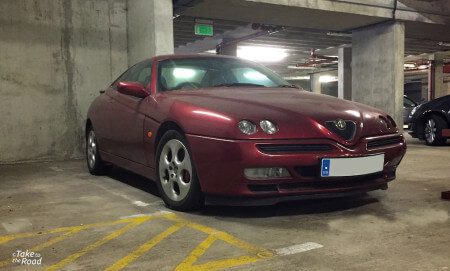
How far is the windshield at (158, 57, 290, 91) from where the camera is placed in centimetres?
396

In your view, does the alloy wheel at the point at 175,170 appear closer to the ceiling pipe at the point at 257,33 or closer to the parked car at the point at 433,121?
the parked car at the point at 433,121

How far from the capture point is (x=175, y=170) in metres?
3.36

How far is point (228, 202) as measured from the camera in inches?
121

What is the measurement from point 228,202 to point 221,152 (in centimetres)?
36

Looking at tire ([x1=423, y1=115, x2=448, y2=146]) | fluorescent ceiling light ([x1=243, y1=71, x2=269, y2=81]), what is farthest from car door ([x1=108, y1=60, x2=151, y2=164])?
tire ([x1=423, y1=115, x2=448, y2=146])

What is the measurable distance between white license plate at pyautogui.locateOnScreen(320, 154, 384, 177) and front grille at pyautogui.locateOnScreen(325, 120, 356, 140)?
0.17 m

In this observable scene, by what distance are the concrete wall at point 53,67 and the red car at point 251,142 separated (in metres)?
3.13

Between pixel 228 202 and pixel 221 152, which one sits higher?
pixel 221 152

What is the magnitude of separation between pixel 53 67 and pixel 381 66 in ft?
23.4

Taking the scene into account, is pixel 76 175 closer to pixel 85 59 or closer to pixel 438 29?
pixel 85 59

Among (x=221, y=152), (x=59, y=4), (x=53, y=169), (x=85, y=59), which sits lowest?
(x=53, y=169)

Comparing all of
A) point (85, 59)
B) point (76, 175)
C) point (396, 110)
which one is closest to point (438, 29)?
point (396, 110)

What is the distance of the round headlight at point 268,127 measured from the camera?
2.94 meters

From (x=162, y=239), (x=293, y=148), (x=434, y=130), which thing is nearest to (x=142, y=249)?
(x=162, y=239)
